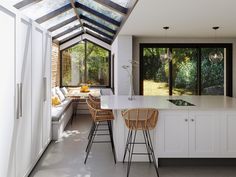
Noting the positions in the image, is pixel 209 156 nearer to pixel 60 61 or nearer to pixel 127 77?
pixel 127 77

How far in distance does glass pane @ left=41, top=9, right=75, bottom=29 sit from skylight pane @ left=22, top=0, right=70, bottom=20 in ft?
2.03

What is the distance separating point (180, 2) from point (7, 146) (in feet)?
8.71

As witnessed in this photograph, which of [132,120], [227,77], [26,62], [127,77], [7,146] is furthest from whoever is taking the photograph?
[227,77]

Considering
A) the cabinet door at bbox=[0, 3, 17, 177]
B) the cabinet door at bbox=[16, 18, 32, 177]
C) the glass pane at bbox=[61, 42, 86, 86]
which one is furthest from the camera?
the glass pane at bbox=[61, 42, 86, 86]

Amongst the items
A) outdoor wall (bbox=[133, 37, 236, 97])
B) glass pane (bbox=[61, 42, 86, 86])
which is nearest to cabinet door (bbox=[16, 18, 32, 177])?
outdoor wall (bbox=[133, 37, 236, 97])

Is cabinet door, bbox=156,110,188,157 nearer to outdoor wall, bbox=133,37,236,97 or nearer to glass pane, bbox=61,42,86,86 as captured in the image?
outdoor wall, bbox=133,37,236,97

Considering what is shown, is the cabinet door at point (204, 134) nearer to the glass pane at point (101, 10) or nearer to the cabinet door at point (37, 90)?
the cabinet door at point (37, 90)

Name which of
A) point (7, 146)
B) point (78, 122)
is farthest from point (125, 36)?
point (7, 146)

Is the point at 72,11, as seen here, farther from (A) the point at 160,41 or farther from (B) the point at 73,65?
(B) the point at 73,65

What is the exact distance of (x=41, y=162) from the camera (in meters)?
4.31

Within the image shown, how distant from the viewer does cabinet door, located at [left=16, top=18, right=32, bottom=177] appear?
3.16 meters

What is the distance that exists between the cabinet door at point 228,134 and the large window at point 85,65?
673 cm

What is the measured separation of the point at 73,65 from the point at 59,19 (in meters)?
3.58

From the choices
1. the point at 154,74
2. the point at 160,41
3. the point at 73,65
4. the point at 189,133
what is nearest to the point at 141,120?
the point at 189,133
